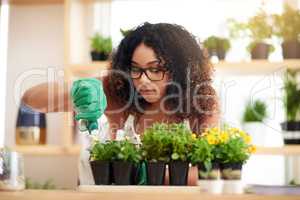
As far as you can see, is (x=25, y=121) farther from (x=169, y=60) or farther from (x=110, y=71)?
(x=169, y=60)

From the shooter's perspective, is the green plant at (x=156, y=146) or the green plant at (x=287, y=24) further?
the green plant at (x=287, y=24)

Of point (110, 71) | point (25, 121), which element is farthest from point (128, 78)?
point (25, 121)

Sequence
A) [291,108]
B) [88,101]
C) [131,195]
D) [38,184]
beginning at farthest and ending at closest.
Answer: [291,108] → [38,184] → [88,101] → [131,195]

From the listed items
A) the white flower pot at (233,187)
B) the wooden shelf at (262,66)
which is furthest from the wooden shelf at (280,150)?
the white flower pot at (233,187)

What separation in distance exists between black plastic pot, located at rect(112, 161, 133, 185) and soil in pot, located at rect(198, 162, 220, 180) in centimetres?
12

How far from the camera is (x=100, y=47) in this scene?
1.17m

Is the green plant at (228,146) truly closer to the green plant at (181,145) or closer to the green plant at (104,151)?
the green plant at (181,145)

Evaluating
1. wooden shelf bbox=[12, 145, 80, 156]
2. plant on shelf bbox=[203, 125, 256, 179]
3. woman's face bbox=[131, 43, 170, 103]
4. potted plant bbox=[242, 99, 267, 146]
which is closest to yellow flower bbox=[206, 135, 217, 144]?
plant on shelf bbox=[203, 125, 256, 179]

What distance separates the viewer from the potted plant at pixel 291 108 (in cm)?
119

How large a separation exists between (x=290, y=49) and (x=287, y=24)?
64mm

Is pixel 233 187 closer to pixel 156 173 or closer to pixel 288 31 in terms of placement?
pixel 156 173

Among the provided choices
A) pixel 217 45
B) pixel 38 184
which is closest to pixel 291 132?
pixel 217 45

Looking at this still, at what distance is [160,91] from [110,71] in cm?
12

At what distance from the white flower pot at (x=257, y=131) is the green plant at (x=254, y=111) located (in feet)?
0.05
